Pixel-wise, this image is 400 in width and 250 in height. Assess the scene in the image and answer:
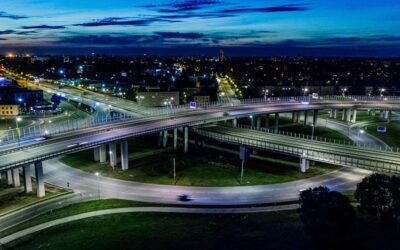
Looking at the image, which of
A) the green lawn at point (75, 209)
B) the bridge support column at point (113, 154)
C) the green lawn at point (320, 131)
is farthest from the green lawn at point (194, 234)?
the green lawn at point (320, 131)

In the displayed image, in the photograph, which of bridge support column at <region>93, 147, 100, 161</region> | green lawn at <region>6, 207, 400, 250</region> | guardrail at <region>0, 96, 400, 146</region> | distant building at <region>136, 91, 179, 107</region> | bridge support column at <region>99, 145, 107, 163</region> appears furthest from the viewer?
distant building at <region>136, 91, 179, 107</region>

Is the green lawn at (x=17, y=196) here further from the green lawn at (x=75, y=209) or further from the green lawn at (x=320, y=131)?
the green lawn at (x=320, y=131)

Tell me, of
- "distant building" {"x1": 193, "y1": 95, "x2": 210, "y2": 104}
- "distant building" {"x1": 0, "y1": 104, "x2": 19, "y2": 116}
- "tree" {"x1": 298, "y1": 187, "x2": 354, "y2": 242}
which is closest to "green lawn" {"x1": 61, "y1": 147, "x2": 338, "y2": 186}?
"tree" {"x1": 298, "y1": 187, "x2": 354, "y2": 242}

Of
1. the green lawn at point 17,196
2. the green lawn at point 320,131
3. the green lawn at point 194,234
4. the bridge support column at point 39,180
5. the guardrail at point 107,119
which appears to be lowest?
the green lawn at point 320,131

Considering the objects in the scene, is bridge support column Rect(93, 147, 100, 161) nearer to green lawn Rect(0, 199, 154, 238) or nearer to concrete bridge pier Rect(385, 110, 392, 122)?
green lawn Rect(0, 199, 154, 238)

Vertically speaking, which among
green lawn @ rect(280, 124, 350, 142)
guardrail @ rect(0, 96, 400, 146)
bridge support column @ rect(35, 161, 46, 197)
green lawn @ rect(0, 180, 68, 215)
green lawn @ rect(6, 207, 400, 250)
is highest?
guardrail @ rect(0, 96, 400, 146)

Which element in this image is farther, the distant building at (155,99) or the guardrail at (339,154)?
the distant building at (155,99)

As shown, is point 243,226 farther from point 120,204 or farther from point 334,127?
point 334,127

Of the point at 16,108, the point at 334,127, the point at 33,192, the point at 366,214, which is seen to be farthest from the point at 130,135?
the point at 16,108
